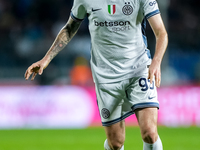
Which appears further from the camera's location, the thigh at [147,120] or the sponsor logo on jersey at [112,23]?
the sponsor logo on jersey at [112,23]

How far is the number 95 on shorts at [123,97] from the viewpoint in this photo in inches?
206

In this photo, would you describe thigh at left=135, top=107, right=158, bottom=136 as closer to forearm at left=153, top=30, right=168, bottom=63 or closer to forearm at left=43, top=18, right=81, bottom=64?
forearm at left=153, top=30, right=168, bottom=63

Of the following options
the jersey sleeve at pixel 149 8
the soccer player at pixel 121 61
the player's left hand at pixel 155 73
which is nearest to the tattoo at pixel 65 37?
the soccer player at pixel 121 61

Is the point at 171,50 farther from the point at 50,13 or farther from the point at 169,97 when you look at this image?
the point at 50,13

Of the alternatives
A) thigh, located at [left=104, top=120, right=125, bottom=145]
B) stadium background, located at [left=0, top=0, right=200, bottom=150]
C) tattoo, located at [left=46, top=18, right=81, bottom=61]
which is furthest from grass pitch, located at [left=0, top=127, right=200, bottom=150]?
tattoo, located at [left=46, top=18, right=81, bottom=61]

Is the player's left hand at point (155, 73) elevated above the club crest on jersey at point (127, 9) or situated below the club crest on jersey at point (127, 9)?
below

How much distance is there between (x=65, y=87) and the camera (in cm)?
1314

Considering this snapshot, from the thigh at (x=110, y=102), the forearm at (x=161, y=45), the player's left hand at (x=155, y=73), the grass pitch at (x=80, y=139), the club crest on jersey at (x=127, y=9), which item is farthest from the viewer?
the grass pitch at (x=80, y=139)

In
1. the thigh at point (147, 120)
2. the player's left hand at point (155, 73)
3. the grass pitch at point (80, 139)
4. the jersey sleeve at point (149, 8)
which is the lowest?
the grass pitch at point (80, 139)

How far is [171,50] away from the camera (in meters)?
16.1

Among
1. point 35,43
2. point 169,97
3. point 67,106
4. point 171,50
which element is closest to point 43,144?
point 67,106

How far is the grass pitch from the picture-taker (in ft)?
30.4

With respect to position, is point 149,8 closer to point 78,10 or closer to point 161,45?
point 161,45

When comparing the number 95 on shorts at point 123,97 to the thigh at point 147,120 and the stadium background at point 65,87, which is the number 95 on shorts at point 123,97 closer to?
the thigh at point 147,120
